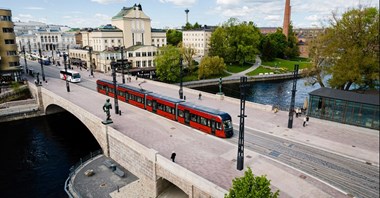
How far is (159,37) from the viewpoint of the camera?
106m

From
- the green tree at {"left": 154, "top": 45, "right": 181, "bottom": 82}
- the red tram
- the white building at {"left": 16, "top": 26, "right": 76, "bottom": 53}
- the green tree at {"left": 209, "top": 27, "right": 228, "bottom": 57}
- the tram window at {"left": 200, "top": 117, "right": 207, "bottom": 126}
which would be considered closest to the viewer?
the red tram

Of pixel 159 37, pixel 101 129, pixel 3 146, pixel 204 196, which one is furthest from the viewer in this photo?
pixel 159 37

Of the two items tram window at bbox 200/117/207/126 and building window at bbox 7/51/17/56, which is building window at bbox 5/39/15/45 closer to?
building window at bbox 7/51/17/56

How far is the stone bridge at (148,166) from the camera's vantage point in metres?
19.5

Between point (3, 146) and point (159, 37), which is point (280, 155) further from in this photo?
point (159, 37)

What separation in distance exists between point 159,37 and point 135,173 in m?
86.4

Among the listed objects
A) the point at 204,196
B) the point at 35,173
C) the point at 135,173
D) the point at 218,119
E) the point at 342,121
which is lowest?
the point at 35,173

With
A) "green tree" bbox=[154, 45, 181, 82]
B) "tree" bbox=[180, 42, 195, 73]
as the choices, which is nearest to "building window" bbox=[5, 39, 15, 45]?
"green tree" bbox=[154, 45, 181, 82]

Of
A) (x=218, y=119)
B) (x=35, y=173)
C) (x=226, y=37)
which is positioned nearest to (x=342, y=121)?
(x=218, y=119)

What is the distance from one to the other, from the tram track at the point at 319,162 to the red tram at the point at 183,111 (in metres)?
2.12

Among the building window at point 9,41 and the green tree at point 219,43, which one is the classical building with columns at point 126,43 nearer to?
the building window at point 9,41

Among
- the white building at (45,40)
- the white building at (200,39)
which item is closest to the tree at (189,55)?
the white building at (200,39)

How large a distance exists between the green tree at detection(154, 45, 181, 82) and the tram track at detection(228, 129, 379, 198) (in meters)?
50.6

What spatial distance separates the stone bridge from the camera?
19.5 meters
